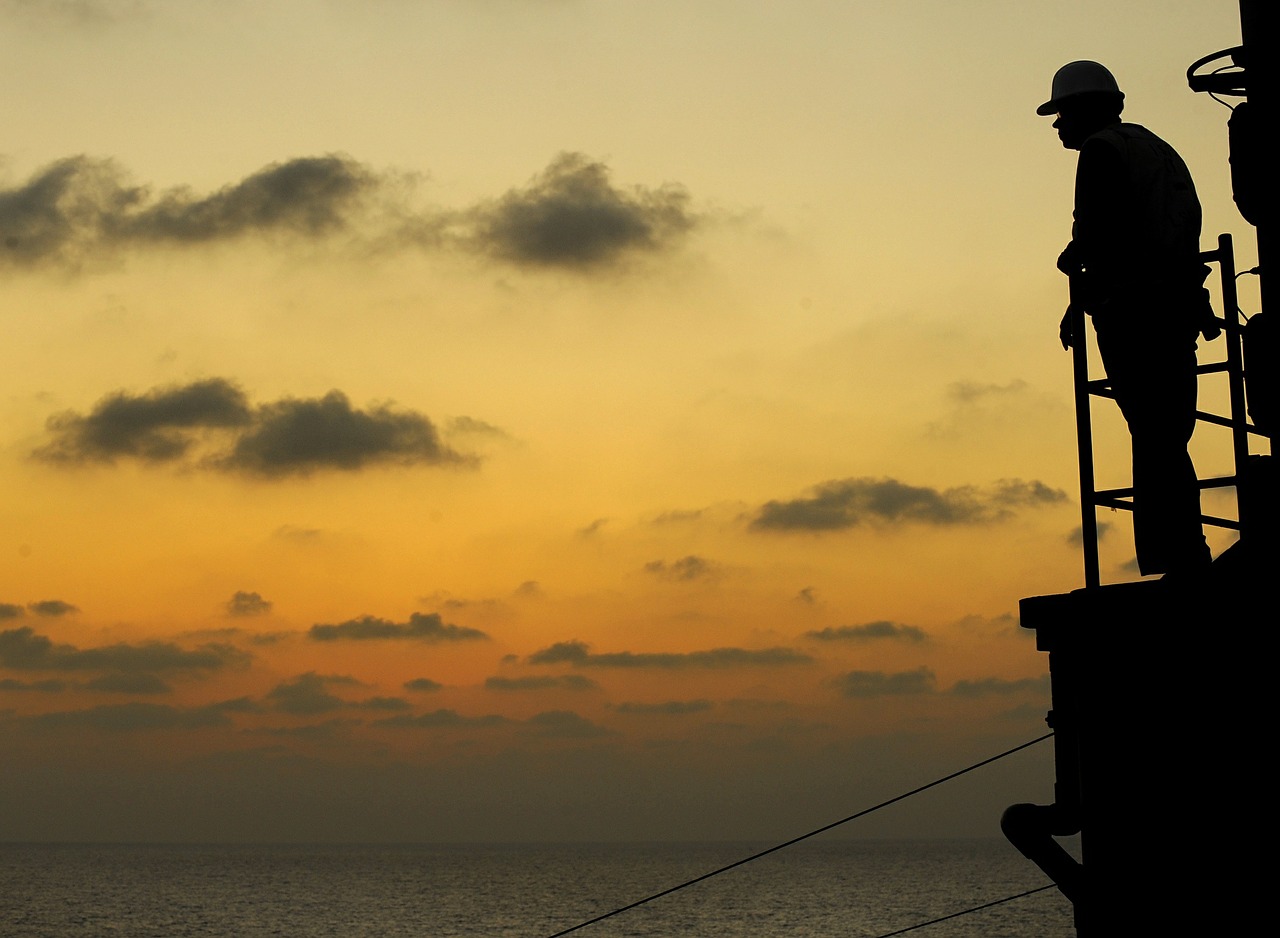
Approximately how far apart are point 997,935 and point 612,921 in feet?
116

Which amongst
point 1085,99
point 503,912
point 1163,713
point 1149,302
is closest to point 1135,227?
point 1149,302

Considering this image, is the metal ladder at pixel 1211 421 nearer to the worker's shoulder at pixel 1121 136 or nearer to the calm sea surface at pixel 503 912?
the worker's shoulder at pixel 1121 136

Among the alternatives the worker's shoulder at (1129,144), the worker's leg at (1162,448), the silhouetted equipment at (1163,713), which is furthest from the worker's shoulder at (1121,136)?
the worker's leg at (1162,448)

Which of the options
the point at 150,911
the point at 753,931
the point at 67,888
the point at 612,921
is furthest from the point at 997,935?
the point at 67,888

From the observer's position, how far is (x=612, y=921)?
458ft

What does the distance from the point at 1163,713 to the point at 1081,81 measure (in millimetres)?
3380

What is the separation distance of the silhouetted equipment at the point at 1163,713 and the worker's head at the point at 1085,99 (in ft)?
2.65

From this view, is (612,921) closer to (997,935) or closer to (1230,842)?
(997,935)

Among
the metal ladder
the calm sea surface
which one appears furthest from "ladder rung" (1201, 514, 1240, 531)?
the calm sea surface

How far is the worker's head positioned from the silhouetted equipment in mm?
809

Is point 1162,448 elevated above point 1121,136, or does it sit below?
below

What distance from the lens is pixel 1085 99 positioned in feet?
26.0

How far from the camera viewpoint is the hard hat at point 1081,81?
792 cm

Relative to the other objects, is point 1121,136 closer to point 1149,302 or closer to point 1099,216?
point 1099,216
